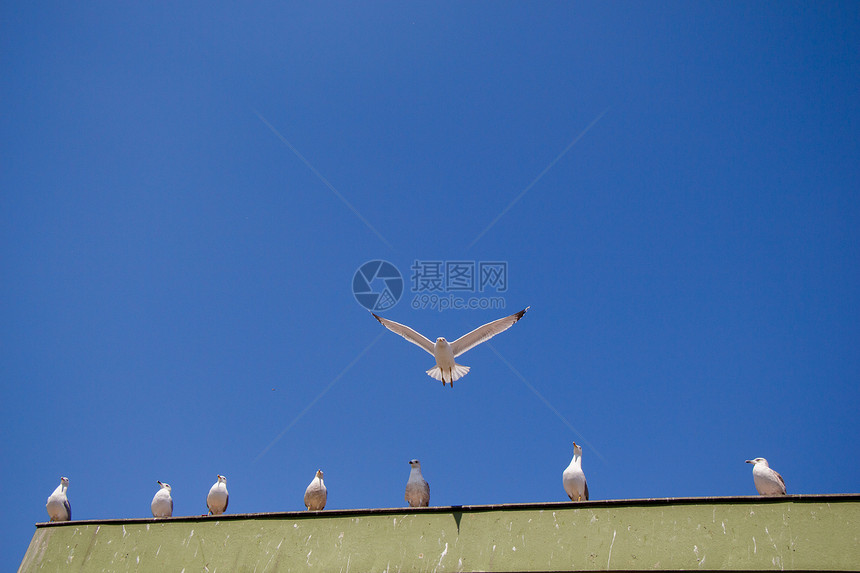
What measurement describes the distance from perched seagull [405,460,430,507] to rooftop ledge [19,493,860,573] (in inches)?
Result: 57.4

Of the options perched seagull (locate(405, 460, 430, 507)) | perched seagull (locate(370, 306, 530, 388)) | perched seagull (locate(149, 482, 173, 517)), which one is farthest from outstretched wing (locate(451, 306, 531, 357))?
perched seagull (locate(149, 482, 173, 517))

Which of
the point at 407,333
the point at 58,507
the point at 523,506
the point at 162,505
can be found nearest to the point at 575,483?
the point at 523,506

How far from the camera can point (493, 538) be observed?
33.9ft

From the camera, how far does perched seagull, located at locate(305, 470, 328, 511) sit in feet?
41.8

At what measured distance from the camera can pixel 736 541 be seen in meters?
9.45

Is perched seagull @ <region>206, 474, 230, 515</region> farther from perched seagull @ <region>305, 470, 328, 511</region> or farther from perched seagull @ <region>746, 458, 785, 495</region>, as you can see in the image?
perched seagull @ <region>746, 458, 785, 495</region>

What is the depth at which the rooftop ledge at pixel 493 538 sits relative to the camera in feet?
30.8

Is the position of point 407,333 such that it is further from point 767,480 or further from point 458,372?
point 767,480

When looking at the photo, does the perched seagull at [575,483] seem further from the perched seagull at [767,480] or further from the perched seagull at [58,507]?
the perched seagull at [58,507]

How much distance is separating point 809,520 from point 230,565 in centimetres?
943

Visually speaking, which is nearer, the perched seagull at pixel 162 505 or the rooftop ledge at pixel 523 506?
the rooftop ledge at pixel 523 506

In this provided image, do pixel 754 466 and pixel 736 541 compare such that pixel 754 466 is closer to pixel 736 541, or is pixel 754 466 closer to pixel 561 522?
pixel 736 541

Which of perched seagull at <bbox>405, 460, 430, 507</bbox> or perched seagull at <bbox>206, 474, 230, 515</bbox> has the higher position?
perched seagull at <bbox>405, 460, 430, 507</bbox>

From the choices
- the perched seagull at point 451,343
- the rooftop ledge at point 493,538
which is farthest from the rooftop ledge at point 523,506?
the perched seagull at point 451,343
